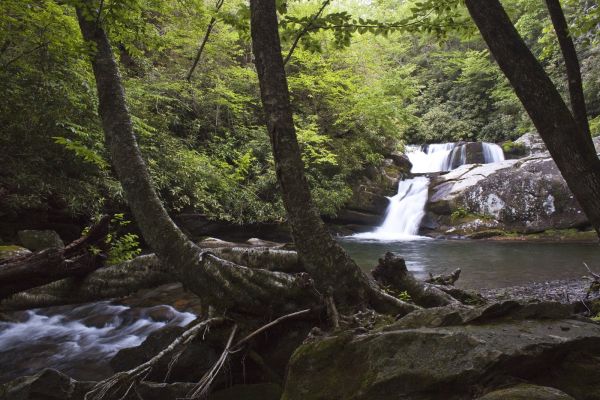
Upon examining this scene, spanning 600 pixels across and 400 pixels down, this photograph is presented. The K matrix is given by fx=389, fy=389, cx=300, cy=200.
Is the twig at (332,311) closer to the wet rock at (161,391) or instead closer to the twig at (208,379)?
the twig at (208,379)

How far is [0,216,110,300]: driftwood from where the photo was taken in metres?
4.14

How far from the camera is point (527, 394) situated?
5.27ft

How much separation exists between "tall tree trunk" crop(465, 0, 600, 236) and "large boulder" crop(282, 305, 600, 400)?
937 mm

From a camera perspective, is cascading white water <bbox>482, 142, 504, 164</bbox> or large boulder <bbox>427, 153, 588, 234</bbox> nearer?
large boulder <bbox>427, 153, 588, 234</bbox>

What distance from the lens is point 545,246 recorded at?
41.3 ft

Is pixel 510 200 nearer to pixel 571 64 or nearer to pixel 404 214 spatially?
pixel 404 214

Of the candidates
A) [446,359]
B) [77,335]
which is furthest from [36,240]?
[446,359]

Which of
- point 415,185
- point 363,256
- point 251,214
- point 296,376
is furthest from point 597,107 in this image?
point 296,376

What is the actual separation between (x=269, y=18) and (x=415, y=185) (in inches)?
682

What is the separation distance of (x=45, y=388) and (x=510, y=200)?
1663 cm

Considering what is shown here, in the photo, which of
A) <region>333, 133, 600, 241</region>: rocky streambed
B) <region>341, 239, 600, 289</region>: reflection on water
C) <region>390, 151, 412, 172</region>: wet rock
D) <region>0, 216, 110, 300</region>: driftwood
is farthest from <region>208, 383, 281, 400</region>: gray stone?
<region>390, 151, 412, 172</region>: wet rock

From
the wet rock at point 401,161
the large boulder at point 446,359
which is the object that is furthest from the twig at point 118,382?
the wet rock at point 401,161

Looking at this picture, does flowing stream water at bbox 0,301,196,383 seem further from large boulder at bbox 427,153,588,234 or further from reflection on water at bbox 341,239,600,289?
large boulder at bbox 427,153,588,234

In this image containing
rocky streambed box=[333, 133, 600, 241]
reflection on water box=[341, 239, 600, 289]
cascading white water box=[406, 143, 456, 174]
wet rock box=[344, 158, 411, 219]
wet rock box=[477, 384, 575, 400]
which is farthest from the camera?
cascading white water box=[406, 143, 456, 174]
